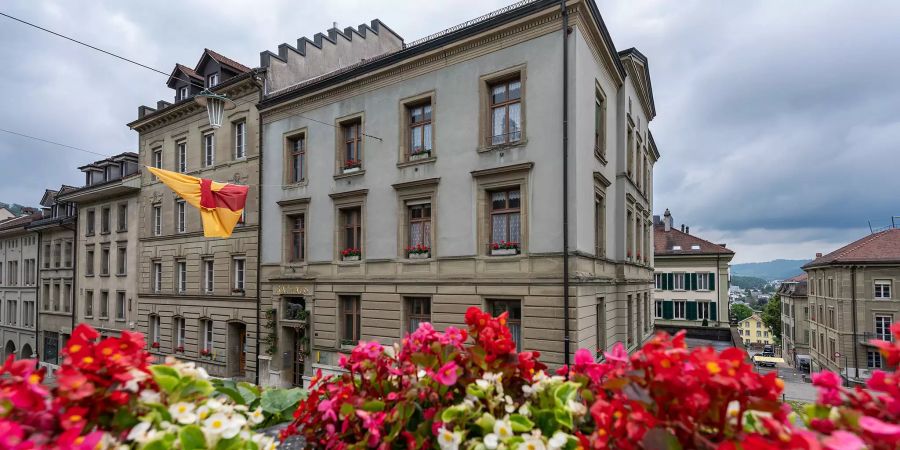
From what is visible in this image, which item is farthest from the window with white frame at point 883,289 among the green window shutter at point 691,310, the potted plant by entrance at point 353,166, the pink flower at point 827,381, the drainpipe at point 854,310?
the pink flower at point 827,381

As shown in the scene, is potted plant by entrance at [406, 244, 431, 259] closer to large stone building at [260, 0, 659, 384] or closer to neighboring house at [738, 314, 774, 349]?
large stone building at [260, 0, 659, 384]

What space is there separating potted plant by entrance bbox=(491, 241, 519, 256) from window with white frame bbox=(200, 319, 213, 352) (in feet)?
54.5

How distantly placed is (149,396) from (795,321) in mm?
85799

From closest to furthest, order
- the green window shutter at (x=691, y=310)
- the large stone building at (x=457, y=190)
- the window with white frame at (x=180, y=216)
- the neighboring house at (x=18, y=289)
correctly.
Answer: the large stone building at (x=457, y=190), the window with white frame at (x=180, y=216), the neighboring house at (x=18, y=289), the green window shutter at (x=691, y=310)

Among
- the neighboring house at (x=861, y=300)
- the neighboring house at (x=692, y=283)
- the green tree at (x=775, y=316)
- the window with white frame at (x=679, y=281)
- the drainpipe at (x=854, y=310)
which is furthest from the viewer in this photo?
the green tree at (x=775, y=316)

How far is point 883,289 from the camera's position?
41.8 metres

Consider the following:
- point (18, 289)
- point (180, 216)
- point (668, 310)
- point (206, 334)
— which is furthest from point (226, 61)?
point (668, 310)

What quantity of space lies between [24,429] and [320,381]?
5.28 feet

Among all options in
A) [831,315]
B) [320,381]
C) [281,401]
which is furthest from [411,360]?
[831,315]

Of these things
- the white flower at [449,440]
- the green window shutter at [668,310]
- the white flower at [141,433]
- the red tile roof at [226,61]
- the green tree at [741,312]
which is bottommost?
the green tree at [741,312]

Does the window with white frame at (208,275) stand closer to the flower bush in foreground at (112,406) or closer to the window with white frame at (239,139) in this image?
the window with white frame at (239,139)

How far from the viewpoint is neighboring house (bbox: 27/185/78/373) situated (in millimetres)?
33156

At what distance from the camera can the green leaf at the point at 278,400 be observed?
10.1ft

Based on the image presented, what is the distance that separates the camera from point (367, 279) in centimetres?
1744
